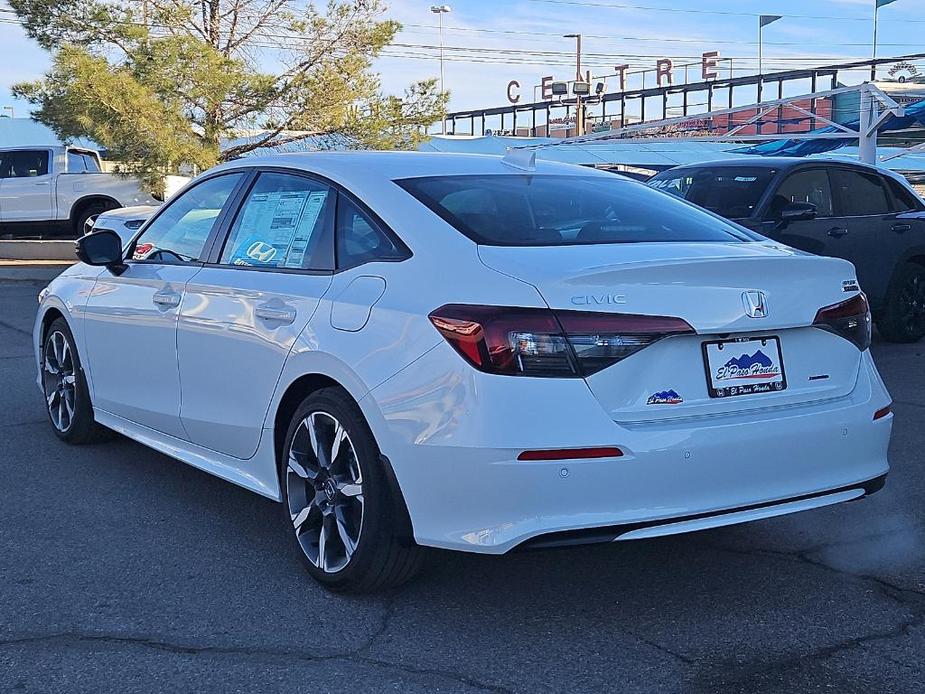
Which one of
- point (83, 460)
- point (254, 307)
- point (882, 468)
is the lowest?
point (83, 460)

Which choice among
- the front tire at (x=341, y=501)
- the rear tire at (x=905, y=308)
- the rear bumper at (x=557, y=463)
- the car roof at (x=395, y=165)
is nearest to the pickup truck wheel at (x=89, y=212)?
the rear tire at (x=905, y=308)

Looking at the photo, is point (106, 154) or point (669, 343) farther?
point (106, 154)

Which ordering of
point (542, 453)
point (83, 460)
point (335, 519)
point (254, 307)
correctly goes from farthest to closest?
1. point (83, 460)
2. point (254, 307)
3. point (335, 519)
4. point (542, 453)

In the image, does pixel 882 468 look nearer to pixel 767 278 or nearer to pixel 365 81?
pixel 767 278

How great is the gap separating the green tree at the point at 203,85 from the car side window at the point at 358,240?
13.7 metres

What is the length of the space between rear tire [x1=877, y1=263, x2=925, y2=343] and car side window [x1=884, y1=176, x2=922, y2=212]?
1.65 ft

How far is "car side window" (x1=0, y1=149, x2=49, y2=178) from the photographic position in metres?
20.2

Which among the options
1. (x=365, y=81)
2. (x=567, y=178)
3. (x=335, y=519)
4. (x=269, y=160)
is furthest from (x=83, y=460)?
(x=365, y=81)

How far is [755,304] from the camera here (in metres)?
3.63

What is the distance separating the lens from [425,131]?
20.0 metres

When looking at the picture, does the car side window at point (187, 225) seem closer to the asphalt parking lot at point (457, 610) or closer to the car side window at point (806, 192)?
the asphalt parking lot at point (457, 610)

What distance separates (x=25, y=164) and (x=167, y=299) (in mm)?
16889

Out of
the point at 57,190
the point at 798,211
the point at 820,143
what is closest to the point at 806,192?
the point at 798,211

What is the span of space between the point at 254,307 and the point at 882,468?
234cm
